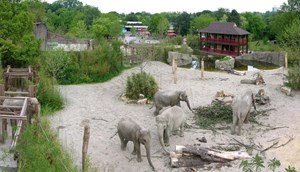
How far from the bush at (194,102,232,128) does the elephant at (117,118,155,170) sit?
3.36m

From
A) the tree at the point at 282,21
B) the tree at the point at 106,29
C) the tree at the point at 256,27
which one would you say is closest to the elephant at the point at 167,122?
the tree at the point at 106,29

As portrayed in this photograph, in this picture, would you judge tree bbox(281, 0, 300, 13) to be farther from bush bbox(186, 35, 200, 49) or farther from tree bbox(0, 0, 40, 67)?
tree bbox(0, 0, 40, 67)

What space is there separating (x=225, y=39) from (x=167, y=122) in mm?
29389

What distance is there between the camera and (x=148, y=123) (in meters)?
13.9

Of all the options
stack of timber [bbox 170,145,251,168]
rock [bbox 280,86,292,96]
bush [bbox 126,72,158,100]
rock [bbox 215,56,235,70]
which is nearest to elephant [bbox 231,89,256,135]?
stack of timber [bbox 170,145,251,168]

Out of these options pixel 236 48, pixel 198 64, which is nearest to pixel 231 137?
pixel 198 64

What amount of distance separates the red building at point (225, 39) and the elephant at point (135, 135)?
1129 inches

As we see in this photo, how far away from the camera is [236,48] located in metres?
39.1

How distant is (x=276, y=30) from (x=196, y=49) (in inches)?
352

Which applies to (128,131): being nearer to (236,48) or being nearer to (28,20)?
(28,20)

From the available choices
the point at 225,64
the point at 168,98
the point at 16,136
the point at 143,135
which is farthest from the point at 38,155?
the point at 225,64

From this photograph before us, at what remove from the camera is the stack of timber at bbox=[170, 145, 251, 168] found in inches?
417

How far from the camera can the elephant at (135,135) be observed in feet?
33.8

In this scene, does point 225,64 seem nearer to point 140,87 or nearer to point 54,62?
point 140,87
